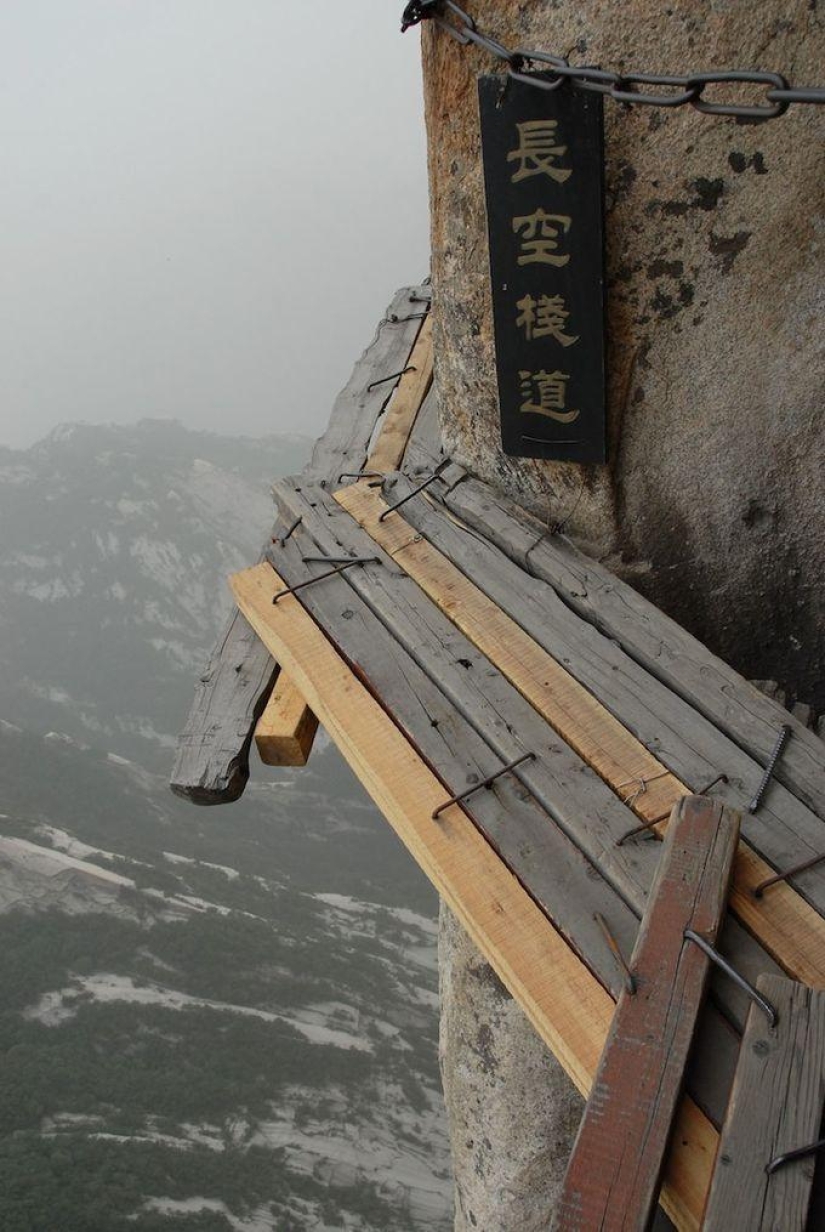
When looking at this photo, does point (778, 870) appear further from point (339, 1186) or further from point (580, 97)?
point (339, 1186)

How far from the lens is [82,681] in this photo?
82875 millimetres

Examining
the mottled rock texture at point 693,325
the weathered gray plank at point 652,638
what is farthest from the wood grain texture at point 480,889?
the mottled rock texture at point 693,325

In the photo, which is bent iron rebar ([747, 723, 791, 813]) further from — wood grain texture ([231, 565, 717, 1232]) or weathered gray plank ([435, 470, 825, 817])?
wood grain texture ([231, 565, 717, 1232])

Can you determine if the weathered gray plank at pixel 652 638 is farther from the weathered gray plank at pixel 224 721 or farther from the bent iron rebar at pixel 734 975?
the weathered gray plank at pixel 224 721

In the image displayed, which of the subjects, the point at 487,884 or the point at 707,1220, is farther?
the point at 487,884

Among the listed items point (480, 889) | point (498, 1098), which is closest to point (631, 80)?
point (480, 889)

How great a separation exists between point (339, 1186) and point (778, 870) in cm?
3294

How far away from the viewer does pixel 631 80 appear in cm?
288

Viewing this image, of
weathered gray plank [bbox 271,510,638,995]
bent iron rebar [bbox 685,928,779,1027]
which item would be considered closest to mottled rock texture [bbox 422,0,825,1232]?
weathered gray plank [bbox 271,510,638,995]

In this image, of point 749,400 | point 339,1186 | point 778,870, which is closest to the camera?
point 778,870

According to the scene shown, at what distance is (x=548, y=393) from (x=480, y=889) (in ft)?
6.33

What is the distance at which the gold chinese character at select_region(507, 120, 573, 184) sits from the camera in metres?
3.50

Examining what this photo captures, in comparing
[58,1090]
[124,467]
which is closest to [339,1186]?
[58,1090]

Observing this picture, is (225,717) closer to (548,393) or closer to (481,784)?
(481,784)
